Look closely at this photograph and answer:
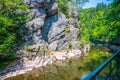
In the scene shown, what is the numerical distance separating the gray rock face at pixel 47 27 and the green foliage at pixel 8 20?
2.90m

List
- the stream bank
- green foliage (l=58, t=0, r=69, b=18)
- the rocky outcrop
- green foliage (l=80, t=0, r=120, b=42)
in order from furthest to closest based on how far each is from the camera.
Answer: green foliage (l=80, t=0, r=120, b=42) < green foliage (l=58, t=0, r=69, b=18) < the rocky outcrop < the stream bank

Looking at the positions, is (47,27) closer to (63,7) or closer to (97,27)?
(63,7)

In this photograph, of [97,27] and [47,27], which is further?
[97,27]

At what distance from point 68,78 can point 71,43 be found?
20601 mm

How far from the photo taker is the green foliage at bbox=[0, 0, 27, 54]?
797 inches

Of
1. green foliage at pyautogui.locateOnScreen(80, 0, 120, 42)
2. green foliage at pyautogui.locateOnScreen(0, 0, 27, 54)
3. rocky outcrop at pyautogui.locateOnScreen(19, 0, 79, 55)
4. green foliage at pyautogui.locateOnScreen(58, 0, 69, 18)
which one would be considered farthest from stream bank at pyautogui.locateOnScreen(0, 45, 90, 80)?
green foliage at pyautogui.locateOnScreen(58, 0, 69, 18)

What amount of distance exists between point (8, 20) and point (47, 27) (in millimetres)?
14427

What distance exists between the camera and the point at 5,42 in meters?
20.3

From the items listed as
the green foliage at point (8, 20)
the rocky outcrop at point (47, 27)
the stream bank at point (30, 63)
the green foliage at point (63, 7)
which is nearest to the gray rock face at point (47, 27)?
A: the rocky outcrop at point (47, 27)

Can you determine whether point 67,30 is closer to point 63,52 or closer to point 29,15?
point 63,52

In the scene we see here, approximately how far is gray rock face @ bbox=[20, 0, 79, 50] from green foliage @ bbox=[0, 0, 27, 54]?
2896 millimetres

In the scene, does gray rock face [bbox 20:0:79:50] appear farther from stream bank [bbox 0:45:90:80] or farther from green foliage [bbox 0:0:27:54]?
stream bank [bbox 0:45:90:80]

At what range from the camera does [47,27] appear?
35.3 metres

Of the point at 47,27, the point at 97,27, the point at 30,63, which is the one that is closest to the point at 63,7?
the point at 47,27
